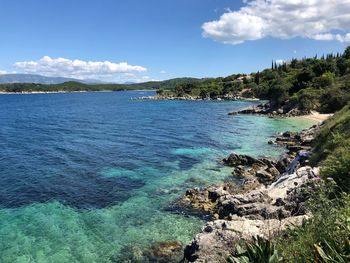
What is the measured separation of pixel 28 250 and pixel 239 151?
31.5m

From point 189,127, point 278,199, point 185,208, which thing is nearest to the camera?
point 278,199

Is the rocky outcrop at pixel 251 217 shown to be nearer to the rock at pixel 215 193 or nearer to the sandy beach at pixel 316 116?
the rock at pixel 215 193

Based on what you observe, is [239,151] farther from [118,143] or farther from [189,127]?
[189,127]

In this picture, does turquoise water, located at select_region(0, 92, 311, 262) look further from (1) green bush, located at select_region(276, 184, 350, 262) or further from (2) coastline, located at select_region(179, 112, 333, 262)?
(1) green bush, located at select_region(276, 184, 350, 262)

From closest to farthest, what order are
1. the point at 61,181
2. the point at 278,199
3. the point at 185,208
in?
the point at 278,199, the point at 185,208, the point at 61,181

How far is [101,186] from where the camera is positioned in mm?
31688

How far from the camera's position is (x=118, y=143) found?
5362 cm

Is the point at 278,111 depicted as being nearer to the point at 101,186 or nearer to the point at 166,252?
the point at 101,186

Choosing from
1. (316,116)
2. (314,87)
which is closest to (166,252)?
(316,116)

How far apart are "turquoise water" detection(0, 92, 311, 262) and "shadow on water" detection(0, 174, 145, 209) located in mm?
80

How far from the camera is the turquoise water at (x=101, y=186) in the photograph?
20922 mm

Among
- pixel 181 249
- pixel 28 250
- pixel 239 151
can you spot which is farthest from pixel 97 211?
pixel 239 151

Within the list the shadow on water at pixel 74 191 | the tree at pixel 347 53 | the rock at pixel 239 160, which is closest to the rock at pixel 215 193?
the shadow on water at pixel 74 191

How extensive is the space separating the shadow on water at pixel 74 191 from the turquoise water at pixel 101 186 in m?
0.08
